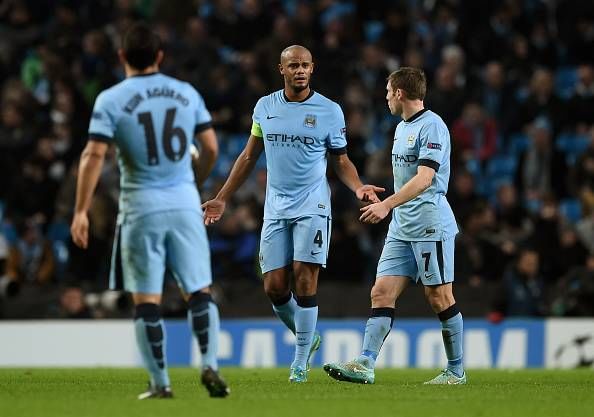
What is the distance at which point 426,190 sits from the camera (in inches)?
426

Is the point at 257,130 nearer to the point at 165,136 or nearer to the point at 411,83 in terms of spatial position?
the point at 411,83

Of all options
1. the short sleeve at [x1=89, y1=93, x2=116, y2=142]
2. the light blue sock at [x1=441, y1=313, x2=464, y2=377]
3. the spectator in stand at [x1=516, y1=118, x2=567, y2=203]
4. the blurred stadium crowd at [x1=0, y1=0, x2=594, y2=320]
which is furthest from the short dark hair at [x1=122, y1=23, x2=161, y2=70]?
the spectator in stand at [x1=516, y1=118, x2=567, y2=203]

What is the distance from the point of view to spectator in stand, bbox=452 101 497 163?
19688 millimetres

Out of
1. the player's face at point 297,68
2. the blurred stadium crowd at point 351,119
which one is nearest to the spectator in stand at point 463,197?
the blurred stadium crowd at point 351,119

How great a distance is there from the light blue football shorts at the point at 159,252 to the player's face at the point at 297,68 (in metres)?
2.53

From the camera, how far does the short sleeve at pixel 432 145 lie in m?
10.5

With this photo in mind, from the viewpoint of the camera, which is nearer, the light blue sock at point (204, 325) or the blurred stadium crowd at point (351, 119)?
the light blue sock at point (204, 325)

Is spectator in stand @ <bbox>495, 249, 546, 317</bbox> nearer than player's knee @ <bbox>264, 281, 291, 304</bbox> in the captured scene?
No

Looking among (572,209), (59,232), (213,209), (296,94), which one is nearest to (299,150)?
(296,94)

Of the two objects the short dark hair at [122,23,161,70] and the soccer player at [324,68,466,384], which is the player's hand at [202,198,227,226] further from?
the short dark hair at [122,23,161,70]

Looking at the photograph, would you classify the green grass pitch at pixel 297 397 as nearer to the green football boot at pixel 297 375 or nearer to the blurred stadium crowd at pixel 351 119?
the green football boot at pixel 297 375

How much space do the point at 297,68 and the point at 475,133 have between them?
30.4 ft

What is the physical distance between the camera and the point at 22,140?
20.5m

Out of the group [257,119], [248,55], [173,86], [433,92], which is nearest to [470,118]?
[433,92]
